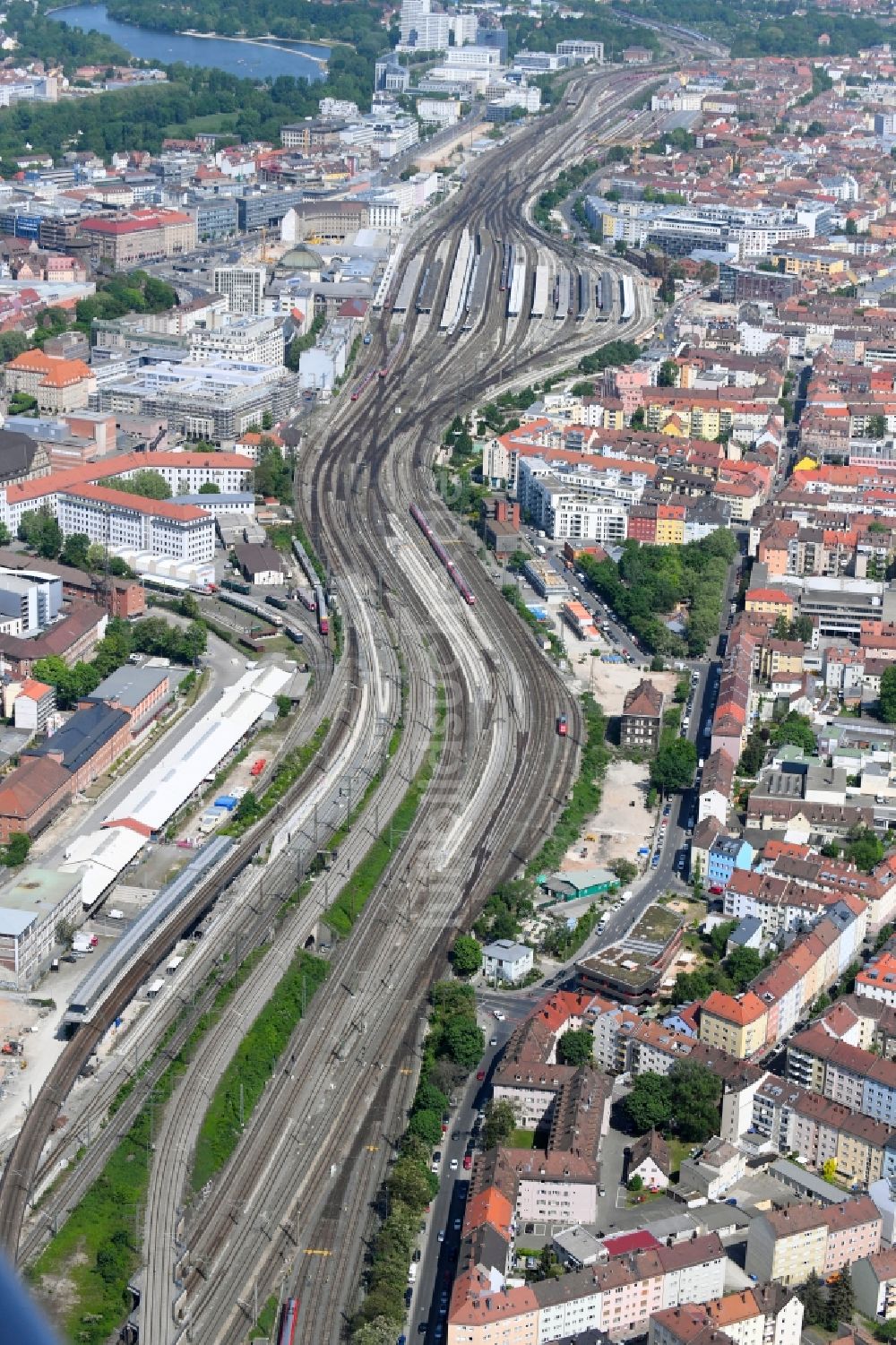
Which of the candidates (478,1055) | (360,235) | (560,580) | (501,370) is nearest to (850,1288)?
(478,1055)

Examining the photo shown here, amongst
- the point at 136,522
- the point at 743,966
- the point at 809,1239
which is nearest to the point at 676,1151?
the point at 809,1239

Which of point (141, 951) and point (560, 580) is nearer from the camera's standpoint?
point (141, 951)

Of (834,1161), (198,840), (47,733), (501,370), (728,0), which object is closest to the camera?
(834,1161)

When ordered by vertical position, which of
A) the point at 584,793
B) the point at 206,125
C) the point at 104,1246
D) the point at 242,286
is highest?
the point at 206,125

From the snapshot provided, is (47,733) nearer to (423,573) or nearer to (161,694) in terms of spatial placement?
(161,694)

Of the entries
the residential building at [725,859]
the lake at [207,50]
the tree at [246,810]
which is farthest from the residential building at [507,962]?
the lake at [207,50]

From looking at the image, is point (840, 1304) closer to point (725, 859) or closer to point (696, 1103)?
point (696, 1103)
